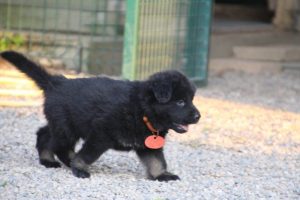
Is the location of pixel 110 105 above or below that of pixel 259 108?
above

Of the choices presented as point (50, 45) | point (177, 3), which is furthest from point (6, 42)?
point (177, 3)

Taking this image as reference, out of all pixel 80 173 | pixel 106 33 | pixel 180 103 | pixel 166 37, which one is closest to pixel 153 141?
pixel 180 103

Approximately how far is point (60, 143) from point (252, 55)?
23.0 ft

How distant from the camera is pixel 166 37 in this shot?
33.8ft

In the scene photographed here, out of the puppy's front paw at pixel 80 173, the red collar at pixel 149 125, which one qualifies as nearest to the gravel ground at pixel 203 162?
the puppy's front paw at pixel 80 173

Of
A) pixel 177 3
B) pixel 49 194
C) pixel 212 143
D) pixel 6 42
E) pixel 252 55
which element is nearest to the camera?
pixel 49 194

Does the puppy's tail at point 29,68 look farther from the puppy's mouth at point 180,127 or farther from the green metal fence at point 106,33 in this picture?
the green metal fence at point 106,33

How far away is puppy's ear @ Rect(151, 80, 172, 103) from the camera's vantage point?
227 inches

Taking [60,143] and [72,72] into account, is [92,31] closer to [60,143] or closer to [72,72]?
[72,72]

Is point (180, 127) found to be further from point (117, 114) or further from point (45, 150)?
point (45, 150)

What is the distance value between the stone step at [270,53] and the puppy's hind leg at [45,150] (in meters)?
6.76

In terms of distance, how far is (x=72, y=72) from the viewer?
10.8m

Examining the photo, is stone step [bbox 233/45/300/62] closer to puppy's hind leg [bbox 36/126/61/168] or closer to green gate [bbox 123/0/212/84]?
green gate [bbox 123/0/212/84]

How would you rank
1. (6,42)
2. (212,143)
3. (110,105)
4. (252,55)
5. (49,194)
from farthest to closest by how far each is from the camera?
1. (252,55)
2. (6,42)
3. (212,143)
4. (110,105)
5. (49,194)
